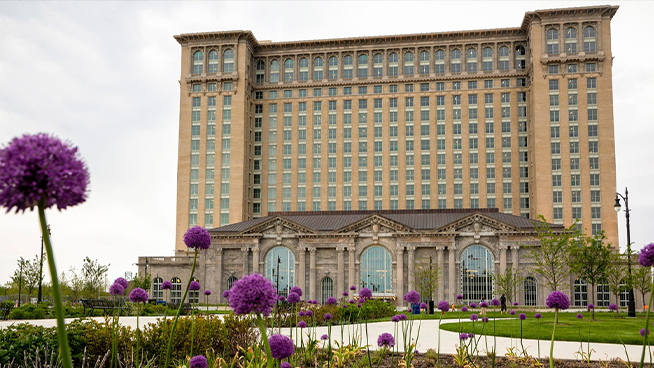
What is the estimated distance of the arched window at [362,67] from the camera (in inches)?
4454

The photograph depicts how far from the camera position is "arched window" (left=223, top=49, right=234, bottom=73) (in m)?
111

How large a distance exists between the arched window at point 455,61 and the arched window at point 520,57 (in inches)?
382

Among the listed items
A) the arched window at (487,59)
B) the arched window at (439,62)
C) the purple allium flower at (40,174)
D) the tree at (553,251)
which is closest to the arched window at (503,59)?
the arched window at (487,59)

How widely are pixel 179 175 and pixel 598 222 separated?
68.5 m

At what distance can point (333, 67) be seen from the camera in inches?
4510

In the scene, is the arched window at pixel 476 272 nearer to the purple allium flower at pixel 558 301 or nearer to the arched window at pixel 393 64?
the arched window at pixel 393 64

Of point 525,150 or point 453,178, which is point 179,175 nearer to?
point 453,178

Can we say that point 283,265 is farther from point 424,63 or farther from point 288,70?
point 424,63

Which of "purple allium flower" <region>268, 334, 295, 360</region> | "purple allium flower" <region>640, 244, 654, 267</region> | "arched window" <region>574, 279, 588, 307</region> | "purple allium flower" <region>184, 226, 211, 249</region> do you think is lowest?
"arched window" <region>574, 279, 588, 307</region>

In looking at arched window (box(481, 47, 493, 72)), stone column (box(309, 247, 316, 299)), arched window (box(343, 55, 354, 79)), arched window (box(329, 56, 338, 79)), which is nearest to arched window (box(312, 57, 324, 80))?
arched window (box(329, 56, 338, 79))

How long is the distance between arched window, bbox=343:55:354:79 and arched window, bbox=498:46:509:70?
25.8m

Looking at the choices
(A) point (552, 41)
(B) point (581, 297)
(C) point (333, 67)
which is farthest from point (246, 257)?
(A) point (552, 41)

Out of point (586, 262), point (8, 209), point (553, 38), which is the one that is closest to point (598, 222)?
point (553, 38)

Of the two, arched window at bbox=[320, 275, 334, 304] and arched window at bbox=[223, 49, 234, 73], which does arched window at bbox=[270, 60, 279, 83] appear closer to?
arched window at bbox=[223, 49, 234, 73]
